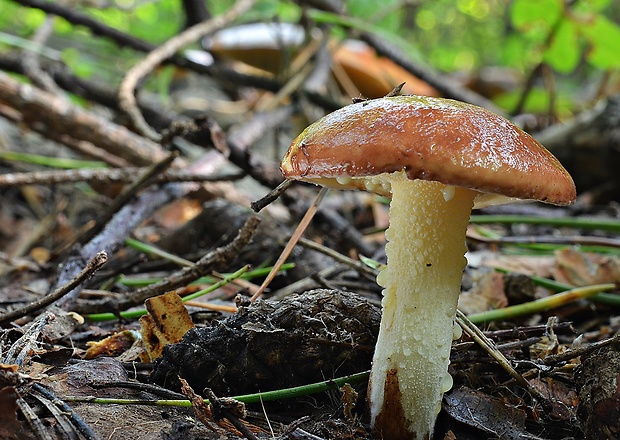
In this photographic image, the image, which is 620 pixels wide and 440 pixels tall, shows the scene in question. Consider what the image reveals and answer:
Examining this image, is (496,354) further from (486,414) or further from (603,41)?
(603,41)

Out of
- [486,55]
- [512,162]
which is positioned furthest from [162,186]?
[486,55]

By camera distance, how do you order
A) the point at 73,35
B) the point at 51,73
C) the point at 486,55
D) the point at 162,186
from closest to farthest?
the point at 162,186
the point at 51,73
the point at 73,35
the point at 486,55

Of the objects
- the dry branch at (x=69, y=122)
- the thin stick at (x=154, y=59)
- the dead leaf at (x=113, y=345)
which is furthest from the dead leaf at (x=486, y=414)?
the dry branch at (x=69, y=122)

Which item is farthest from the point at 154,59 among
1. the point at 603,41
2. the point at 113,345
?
the point at 603,41

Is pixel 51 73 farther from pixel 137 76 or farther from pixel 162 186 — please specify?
pixel 162 186

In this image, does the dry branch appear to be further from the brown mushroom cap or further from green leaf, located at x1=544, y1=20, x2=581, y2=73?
green leaf, located at x1=544, y1=20, x2=581, y2=73

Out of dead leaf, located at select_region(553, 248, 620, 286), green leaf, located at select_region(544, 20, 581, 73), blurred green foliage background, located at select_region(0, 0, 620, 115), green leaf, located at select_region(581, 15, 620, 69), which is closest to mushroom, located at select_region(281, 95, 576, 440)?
dead leaf, located at select_region(553, 248, 620, 286)
